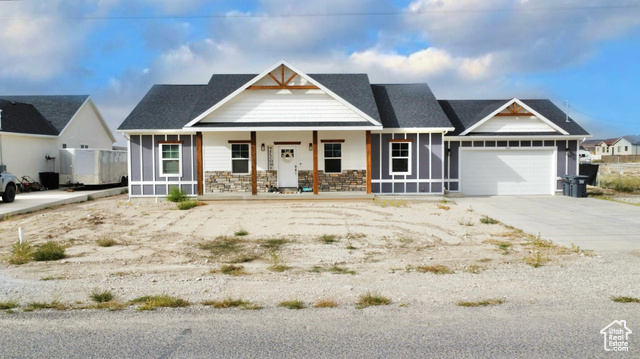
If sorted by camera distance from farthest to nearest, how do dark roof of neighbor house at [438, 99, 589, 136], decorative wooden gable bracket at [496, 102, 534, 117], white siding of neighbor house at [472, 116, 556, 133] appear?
dark roof of neighbor house at [438, 99, 589, 136] → white siding of neighbor house at [472, 116, 556, 133] → decorative wooden gable bracket at [496, 102, 534, 117]

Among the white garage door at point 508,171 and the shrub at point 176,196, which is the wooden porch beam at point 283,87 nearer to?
the shrub at point 176,196

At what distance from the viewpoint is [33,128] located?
27.0m

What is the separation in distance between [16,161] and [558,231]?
26.7 metres

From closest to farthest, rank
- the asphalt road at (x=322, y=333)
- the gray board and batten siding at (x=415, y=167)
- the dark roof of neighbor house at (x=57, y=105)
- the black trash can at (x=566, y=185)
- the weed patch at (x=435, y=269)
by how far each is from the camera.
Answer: the asphalt road at (x=322, y=333), the weed patch at (x=435, y=269), the gray board and batten siding at (x=415, y=167), the black trash can at (x=566, y=185), the dark roof of neighbor house at (x=57, y=105)

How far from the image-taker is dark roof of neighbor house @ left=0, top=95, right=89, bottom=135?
29.5 metres

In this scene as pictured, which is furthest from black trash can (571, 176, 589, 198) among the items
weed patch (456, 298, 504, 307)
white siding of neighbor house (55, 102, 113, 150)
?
white siding of neighbor house (55, 102, 113, 150)

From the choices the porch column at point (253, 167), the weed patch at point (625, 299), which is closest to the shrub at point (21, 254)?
the weed patch at point (625, 299)

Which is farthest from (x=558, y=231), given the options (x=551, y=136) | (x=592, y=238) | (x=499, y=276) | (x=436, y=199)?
(x=551, y=136)

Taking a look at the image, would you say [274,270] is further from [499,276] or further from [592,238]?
[592,238]

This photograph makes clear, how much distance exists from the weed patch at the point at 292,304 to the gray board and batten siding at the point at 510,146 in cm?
1636

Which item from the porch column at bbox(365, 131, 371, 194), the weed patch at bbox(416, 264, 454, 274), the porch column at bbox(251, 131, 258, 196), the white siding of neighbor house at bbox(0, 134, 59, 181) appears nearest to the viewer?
the weed patch at bbox(416, 264, 454, 274)

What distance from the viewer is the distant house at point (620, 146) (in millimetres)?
94750

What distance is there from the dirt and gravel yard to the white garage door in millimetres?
7436

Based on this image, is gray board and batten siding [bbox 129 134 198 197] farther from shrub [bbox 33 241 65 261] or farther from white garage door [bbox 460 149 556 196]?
white garage door [bbox 460 149 556 196]
